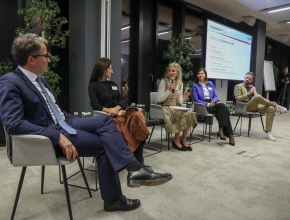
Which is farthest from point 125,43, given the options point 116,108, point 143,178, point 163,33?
A: point 143,178

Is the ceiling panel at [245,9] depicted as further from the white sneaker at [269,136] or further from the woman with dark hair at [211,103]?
the white sneaker at [269,136]

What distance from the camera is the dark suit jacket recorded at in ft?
4.33

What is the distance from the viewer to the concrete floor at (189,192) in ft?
5.37

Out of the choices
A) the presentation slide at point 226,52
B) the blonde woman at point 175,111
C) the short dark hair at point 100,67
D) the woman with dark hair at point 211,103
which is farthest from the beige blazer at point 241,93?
the short dark hair at point 100,67

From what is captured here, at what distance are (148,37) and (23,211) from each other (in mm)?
4151

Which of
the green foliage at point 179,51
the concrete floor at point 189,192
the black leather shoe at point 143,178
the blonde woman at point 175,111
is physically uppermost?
the green foliage at point 179,51

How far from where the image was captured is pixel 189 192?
6.46 ft

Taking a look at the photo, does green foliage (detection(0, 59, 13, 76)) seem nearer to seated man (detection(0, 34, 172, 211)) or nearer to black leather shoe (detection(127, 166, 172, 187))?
seated man (detection(0, 34, 172, 211))

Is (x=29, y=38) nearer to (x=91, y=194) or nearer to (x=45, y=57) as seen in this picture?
(x=45, y=57)

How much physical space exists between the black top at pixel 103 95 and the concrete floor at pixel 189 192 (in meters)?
0.67

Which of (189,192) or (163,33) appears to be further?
(163,33)

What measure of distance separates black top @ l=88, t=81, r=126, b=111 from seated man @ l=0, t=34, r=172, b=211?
31.3 inches

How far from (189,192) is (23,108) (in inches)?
55.4

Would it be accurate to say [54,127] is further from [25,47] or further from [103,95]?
[103,95]
